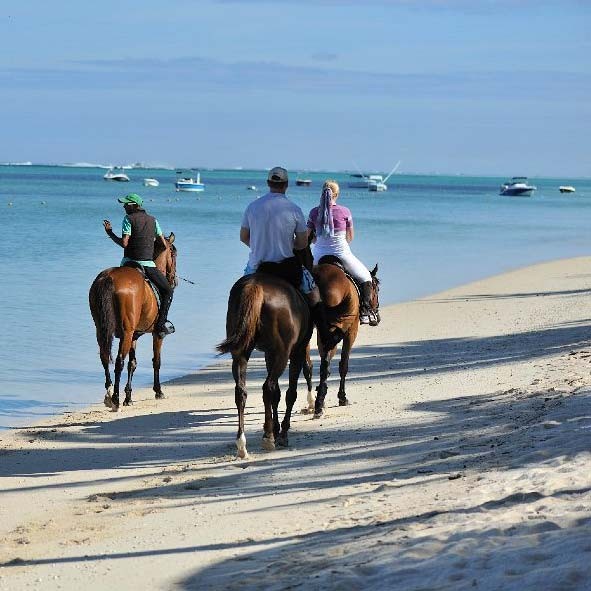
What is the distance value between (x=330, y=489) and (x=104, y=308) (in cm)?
559

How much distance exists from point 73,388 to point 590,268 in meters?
23.9

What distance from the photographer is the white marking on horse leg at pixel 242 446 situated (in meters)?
10.3

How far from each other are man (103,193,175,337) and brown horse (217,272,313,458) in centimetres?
396

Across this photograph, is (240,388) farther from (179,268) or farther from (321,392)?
(179,268)

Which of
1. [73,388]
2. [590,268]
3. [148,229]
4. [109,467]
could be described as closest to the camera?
[109,467]

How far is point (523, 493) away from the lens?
24.8 ft

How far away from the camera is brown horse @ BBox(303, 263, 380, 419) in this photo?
12.7 meters

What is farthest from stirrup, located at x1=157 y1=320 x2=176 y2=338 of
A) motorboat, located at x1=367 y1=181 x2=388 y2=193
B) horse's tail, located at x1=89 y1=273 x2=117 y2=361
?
motorboat, located at x1=367 y1=181 x2=388 y2=193

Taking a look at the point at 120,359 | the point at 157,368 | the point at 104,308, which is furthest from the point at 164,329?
the point at 104,308

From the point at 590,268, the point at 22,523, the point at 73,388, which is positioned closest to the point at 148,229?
the point at 73,388

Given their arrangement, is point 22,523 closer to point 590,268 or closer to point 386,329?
point 386,329

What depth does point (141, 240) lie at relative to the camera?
14.5m

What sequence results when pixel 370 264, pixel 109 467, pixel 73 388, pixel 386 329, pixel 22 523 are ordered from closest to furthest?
pixel 22 523, pixel 109 467, pixel 73 388, pixel 386 329, pixel 370 264

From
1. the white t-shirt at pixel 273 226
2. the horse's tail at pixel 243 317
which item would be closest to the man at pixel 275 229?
the white t-shirt at pixel 273 226
